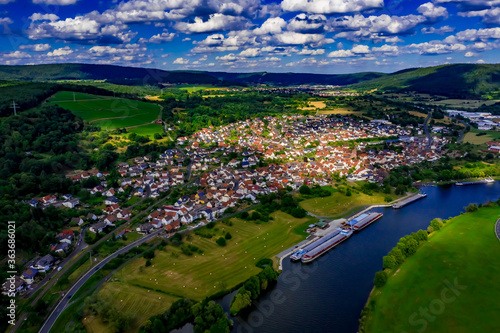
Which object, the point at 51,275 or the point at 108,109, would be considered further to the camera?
the point at 108,109

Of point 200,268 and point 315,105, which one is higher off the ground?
point 315,105

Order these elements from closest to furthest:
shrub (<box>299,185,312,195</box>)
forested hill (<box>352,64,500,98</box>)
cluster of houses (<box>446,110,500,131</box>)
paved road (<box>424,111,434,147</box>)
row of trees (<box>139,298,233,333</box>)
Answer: row of trees (<box>139,298,233,333</box>) → shrub (<box>299,185,312,195</box>) → paved road (<box>424,111,434,147</box>) → cluster of houses (<box>446,110,500,131</box>) → forested hill (<box>352,64,500,98</box>)

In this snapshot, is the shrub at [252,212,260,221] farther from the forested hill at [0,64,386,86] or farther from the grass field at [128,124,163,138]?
the forested hill at [0,64,386,86]

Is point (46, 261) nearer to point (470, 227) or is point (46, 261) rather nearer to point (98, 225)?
point (98, 225)

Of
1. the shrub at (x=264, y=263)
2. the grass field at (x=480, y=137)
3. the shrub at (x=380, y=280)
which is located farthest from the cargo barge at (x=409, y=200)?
the grass field at (x=480, y=137)

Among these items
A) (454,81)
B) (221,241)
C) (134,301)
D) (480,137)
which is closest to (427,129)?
(480,137)

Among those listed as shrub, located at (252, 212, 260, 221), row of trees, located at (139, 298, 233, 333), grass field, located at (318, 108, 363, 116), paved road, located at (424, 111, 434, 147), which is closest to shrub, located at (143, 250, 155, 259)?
row of trees, located at (139, 298, 233, 333)

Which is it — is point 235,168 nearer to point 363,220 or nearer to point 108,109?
point 363,220
